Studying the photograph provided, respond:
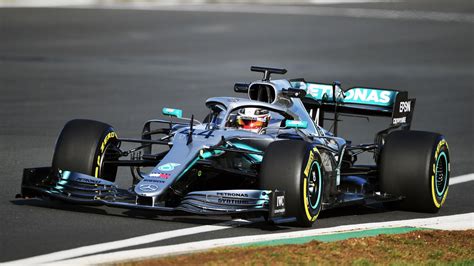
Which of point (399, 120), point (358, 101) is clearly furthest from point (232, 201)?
point (358, 101)

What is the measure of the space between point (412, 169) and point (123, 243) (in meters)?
3.77

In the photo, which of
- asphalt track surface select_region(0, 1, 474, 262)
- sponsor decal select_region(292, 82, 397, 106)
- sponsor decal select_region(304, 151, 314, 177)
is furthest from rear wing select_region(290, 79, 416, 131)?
sponsor decal select_region(304, 151, 314, 177)

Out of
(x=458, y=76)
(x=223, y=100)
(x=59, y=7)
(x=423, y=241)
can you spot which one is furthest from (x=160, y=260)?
(x=59, y=7)

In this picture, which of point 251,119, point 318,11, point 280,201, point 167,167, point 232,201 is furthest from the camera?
point 318,11

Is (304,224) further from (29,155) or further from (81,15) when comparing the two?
(81,15)

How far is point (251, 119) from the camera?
1291 cm

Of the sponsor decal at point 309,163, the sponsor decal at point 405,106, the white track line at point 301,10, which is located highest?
the white track line at point 301,10

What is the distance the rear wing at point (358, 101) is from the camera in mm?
14641

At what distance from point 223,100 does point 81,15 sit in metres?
27.4

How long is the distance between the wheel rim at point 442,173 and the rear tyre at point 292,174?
222 centimetres

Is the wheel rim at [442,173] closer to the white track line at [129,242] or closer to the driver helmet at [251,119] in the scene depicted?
the white track line at [129,242]

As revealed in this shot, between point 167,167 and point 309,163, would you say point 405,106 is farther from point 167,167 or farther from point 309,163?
point 167,167

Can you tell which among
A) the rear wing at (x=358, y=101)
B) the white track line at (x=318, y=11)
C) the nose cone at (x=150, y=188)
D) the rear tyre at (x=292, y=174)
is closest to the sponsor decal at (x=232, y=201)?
the rear tyre at (x=292, y=174)

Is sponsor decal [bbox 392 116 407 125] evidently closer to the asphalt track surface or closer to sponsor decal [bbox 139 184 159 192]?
the asphalt track surface
